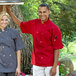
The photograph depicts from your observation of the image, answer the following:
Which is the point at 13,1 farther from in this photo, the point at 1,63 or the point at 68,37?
the point at 68,37

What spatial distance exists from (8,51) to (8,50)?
0.04 feet

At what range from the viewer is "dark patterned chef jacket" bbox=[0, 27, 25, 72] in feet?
11.2

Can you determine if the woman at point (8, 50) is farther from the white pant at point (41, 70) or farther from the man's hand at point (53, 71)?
the man's hand at point (53, 71)

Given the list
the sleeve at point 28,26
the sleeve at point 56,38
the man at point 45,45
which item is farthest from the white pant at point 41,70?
the sleeve at point 28,26

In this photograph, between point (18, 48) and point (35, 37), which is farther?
point (35, 37)

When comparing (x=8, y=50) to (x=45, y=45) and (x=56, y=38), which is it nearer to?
(x=45, y=45)

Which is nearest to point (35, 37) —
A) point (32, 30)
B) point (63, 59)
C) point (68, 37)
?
point (32, 30)

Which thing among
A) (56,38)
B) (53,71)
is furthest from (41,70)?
(56,38)

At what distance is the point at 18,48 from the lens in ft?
11.5

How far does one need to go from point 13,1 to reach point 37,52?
77cm

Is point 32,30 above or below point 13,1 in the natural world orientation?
below

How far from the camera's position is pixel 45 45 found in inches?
145

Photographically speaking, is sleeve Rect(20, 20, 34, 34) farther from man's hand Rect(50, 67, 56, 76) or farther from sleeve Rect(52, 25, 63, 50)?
man's hand Rect(50, 67, 56, 76)

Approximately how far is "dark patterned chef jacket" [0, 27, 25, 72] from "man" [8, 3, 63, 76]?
1.12ft
